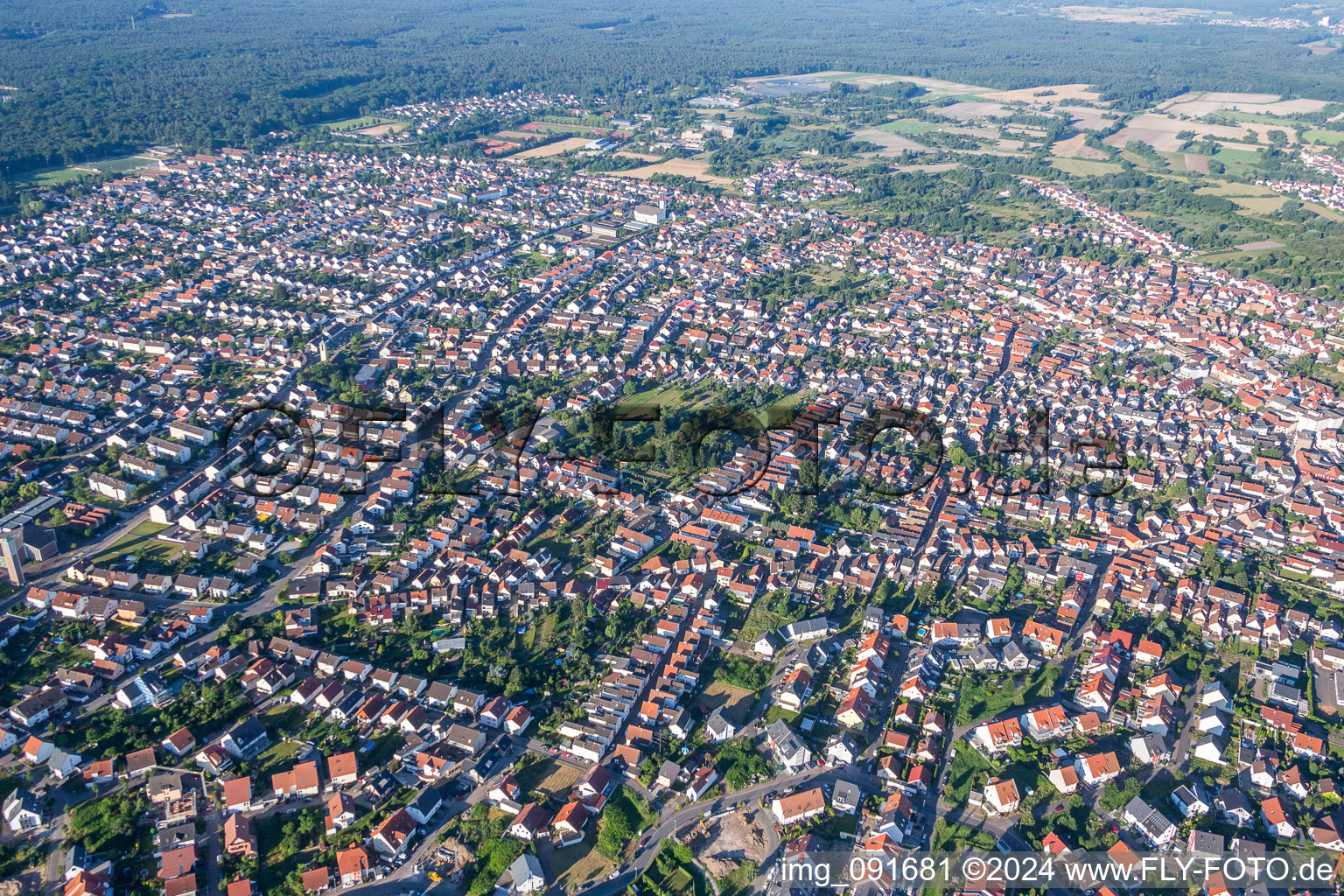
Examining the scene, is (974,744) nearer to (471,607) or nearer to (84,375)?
(471,607)

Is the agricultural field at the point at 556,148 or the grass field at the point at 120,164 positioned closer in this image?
the grass field at the point at 120,164

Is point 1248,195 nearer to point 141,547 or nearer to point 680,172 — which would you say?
point 680,172

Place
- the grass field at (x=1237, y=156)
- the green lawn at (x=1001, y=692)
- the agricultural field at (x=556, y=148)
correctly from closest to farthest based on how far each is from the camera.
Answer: the green lawn at (x=1001, y=692), the agricultural field at (x=556, y=148), the grass field at (x=1237, y=156)

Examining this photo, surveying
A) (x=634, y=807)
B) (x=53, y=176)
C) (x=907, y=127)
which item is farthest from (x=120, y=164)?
(x=907, y=127)

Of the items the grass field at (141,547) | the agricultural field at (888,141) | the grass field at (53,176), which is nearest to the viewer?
the grass field at (141,547)

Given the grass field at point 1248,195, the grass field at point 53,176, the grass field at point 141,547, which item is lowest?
the grass field at point 1248,195

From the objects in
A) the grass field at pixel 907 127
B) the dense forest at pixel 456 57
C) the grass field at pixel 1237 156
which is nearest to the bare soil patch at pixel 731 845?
the dense forest at pixel 456 57

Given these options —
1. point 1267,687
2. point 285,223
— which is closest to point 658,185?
point 285,223

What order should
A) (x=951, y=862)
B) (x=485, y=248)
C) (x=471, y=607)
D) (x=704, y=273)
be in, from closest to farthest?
(x=951, y=862) → (x=471, y=607) → (x=704, y=273) → (x=485, y=248)

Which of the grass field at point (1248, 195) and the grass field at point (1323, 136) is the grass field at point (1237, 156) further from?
the grass field at point (1248, 195)
